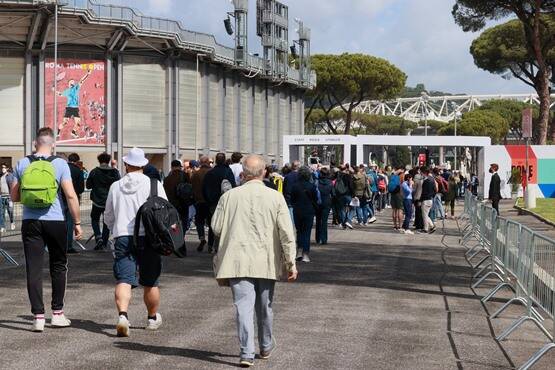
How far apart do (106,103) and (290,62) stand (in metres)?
30.9

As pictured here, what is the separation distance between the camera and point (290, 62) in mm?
88062

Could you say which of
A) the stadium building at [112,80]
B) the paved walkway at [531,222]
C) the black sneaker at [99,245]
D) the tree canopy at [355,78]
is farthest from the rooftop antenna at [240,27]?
the black sneaker at [99,245]

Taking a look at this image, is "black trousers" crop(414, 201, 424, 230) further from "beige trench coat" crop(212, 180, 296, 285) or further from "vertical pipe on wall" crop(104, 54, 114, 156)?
"vertical pipe on wall" crop(104, 54, 114, 156)

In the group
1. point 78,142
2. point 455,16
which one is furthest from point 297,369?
point 78,142

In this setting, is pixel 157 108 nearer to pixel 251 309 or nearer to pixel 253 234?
pixel 253 234

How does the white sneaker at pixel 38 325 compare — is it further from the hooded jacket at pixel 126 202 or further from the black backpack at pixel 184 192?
the black backpack at pixel 184 192

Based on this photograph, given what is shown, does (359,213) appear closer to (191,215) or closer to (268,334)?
(191,215)

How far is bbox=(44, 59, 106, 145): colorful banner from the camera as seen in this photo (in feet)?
192

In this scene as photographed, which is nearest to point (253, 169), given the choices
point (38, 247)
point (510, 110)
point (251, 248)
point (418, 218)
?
point (251, 248)

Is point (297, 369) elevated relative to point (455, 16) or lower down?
lower down

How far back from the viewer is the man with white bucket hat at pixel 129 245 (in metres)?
8.34

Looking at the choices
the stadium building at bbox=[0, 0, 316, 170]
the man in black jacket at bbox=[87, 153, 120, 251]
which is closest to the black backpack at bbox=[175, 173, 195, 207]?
the man in black jacket at bbox=[87, 153, 120, 251]

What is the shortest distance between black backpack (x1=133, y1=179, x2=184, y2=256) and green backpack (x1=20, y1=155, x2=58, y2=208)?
31.6 inches

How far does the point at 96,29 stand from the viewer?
55.9 metres
